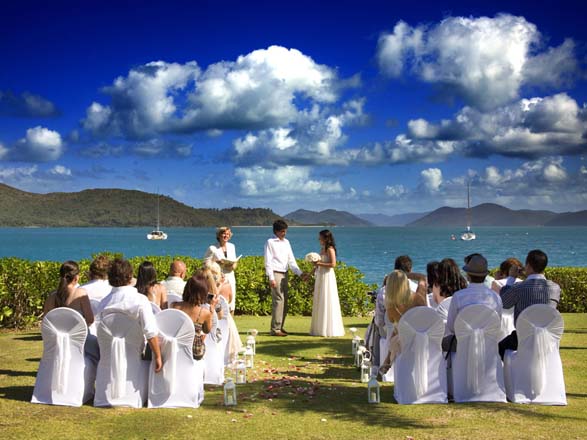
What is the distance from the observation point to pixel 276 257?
12094 millimetres

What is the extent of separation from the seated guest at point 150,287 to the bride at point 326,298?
15.6ft

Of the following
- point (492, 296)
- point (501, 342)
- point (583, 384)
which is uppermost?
A: point (492, 296)

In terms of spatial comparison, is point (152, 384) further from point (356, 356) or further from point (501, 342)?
point (501, 342)

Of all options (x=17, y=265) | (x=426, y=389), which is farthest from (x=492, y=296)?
(x=17, y=265)

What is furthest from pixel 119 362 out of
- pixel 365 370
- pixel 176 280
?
pixel 365 370

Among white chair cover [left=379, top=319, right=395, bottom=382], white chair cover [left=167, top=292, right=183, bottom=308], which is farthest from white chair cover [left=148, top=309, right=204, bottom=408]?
white chair cover [left=379, top=319, right=395, bottom=382]

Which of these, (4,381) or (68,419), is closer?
(68,419)

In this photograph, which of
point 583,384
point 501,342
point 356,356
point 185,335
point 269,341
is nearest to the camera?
point 185,335

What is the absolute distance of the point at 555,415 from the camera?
6.27 metres

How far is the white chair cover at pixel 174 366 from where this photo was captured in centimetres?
652

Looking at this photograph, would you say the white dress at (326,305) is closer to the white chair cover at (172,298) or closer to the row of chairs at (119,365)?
the white chair cover at (172,298)

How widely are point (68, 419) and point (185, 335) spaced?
4.85 ft

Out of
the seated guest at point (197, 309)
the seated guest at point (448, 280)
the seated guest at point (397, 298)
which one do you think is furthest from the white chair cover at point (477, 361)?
A: the seated guest at point (197, 309)

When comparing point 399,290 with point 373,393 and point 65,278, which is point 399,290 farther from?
point 65,278
